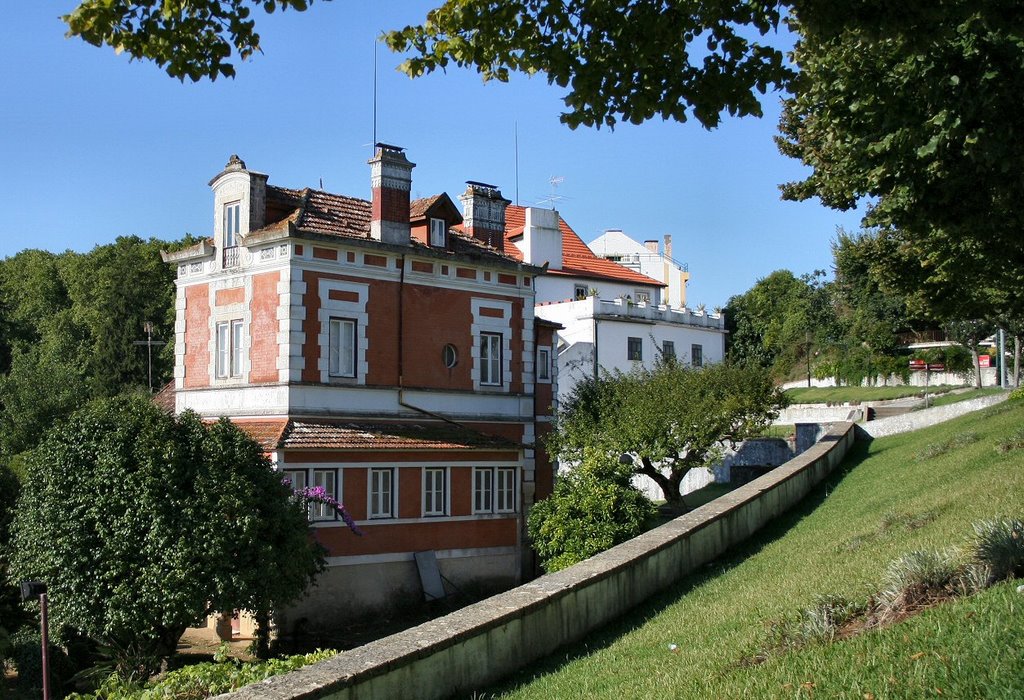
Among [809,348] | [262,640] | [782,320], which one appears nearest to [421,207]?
[262,640]

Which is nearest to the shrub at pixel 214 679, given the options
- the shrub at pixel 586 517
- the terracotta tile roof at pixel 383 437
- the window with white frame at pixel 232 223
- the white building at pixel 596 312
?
the terracotta tile roof at pixel 383 437

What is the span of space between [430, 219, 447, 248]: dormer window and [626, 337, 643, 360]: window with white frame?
1902 cm

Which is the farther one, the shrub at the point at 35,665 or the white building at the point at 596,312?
the white building at the point at 596,312

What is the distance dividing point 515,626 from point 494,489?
832 inches

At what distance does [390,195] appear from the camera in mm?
30016

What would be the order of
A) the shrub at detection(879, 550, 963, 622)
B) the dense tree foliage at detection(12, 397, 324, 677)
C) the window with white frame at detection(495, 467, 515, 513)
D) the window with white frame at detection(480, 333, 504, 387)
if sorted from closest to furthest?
the shrub at detection(879, 550, 963, 622)
the dense tree foliage at detection(12, 397, 324, 677)
the window with white frame at detection(495, 467, 515, 513)
the window with white frame at detection(480, 333, 504, 387)

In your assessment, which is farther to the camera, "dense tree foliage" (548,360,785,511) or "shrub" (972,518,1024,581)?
"dense tree foliage" (548,360,785,511)

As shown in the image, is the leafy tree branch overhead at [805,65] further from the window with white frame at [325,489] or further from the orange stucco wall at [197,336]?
the orange stucco wall at [197,336]

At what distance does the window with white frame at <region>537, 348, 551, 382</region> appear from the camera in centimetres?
3438

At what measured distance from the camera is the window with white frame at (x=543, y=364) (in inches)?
1353

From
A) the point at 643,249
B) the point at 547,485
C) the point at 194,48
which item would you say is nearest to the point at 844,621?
the point at 194,48

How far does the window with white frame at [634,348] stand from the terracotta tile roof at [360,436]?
1858 centimetres

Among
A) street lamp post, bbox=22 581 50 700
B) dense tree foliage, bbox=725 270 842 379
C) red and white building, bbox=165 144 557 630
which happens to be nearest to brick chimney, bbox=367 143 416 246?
red and white building, bbox=165 144 557 630

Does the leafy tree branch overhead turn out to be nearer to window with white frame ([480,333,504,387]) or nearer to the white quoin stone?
window with white frame ([480,333,504,387])
